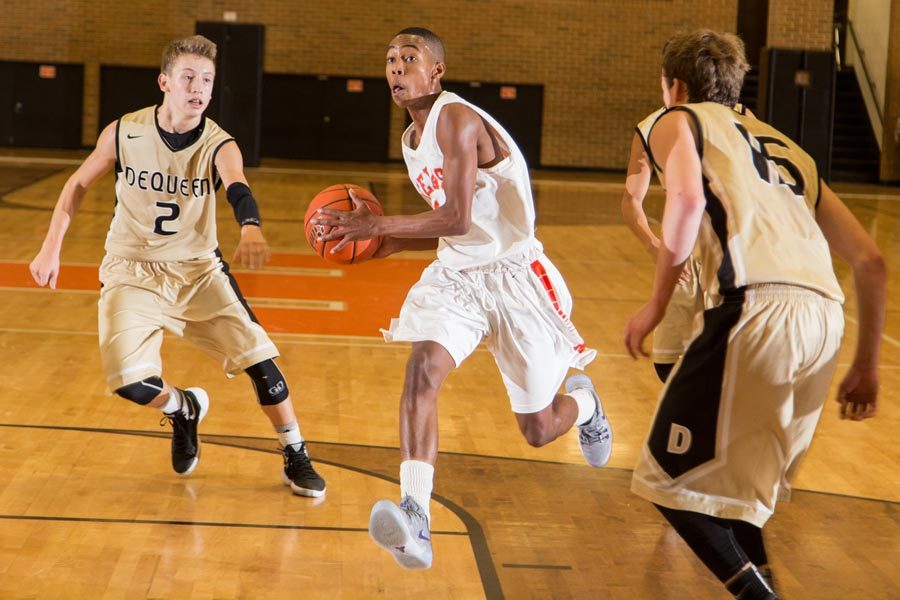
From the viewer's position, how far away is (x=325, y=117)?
2220cm

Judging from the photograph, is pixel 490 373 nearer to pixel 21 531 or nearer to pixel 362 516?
pixel 362 516

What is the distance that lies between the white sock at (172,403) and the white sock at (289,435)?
1.21ft

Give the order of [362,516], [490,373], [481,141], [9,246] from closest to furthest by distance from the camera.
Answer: [481,141] < [362,516] < [490,373] < [9,246]

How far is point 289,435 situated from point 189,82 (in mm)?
1306

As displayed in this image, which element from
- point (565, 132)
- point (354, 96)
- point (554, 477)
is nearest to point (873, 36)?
point (565, 132)

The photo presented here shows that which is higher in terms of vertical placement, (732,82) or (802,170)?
(732,82)

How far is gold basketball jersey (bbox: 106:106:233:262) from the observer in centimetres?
425

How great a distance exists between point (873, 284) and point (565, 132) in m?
20.1

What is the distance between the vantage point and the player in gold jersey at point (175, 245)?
13.8 feet

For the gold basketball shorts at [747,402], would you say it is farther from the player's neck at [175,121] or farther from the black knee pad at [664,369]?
the player's neck at [175,121]

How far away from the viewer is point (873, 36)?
879 inches

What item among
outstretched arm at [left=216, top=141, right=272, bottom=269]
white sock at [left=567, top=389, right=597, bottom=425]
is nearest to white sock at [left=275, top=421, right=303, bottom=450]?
outstretched arm at [left=216, top=141, right=272, bottom=269]

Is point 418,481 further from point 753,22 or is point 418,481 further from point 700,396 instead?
point 753,22

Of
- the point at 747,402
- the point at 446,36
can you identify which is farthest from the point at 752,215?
the point at 446,36
